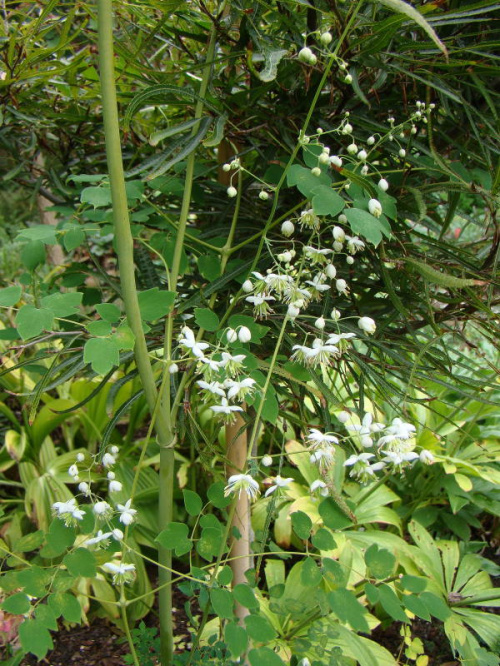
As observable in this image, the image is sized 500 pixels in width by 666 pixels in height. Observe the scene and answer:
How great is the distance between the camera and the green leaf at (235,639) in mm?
684

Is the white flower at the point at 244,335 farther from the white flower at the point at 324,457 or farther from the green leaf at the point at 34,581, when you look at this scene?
the green leaf at the point at 34,581

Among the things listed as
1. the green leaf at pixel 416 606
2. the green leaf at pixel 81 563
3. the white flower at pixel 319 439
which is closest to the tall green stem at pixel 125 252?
the green leaf at pixel 81 563

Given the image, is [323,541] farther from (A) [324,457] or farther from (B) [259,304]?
(B) [259,304]

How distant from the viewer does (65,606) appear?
0.69 meters

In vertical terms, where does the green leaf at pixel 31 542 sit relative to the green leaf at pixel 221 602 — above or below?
below

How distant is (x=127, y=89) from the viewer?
91 cm

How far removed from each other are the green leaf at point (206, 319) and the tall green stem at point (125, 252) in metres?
0.09

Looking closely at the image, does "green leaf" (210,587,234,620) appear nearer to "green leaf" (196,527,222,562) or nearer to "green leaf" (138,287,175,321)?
"green leaf" (196,527,222,562)

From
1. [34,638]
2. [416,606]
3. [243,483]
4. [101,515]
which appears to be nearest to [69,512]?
[101,515]

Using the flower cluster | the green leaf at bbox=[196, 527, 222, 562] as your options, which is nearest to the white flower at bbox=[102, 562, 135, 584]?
the flower cluster

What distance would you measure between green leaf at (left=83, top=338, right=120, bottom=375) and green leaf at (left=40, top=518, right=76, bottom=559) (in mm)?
327

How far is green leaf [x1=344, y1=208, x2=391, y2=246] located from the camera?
0.60 metres

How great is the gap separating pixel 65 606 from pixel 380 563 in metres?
0.44

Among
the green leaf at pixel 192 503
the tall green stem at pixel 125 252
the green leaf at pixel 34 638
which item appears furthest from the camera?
the green leaf at pixel 192 503
